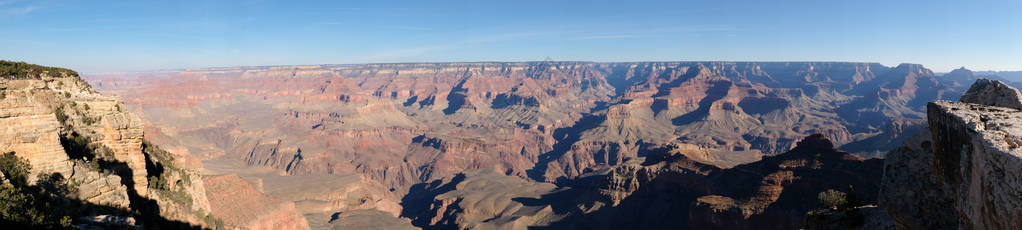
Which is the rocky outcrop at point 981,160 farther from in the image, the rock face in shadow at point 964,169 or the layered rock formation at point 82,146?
the layered rock formation at point 82,146

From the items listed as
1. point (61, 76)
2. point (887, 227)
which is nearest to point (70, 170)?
point (61, 76)

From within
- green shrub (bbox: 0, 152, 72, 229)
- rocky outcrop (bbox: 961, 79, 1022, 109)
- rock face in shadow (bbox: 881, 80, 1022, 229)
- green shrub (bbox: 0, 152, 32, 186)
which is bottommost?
green shrub (bbox: 0, 152, 72, 229)

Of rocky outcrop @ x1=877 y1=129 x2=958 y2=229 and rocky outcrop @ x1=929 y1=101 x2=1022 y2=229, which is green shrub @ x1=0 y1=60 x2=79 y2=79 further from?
rocky outcrop @ x1=877 y1=129 x2=958 y2=229

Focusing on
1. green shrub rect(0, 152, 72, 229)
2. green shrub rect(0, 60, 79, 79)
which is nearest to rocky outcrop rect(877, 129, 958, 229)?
green shrub rect(0, 152, 72, 229)

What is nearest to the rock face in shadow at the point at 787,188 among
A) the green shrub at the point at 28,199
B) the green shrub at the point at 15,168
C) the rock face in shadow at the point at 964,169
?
the rock face in shadow at the point at 964,169

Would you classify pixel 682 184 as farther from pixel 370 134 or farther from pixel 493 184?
pixel 370 134
